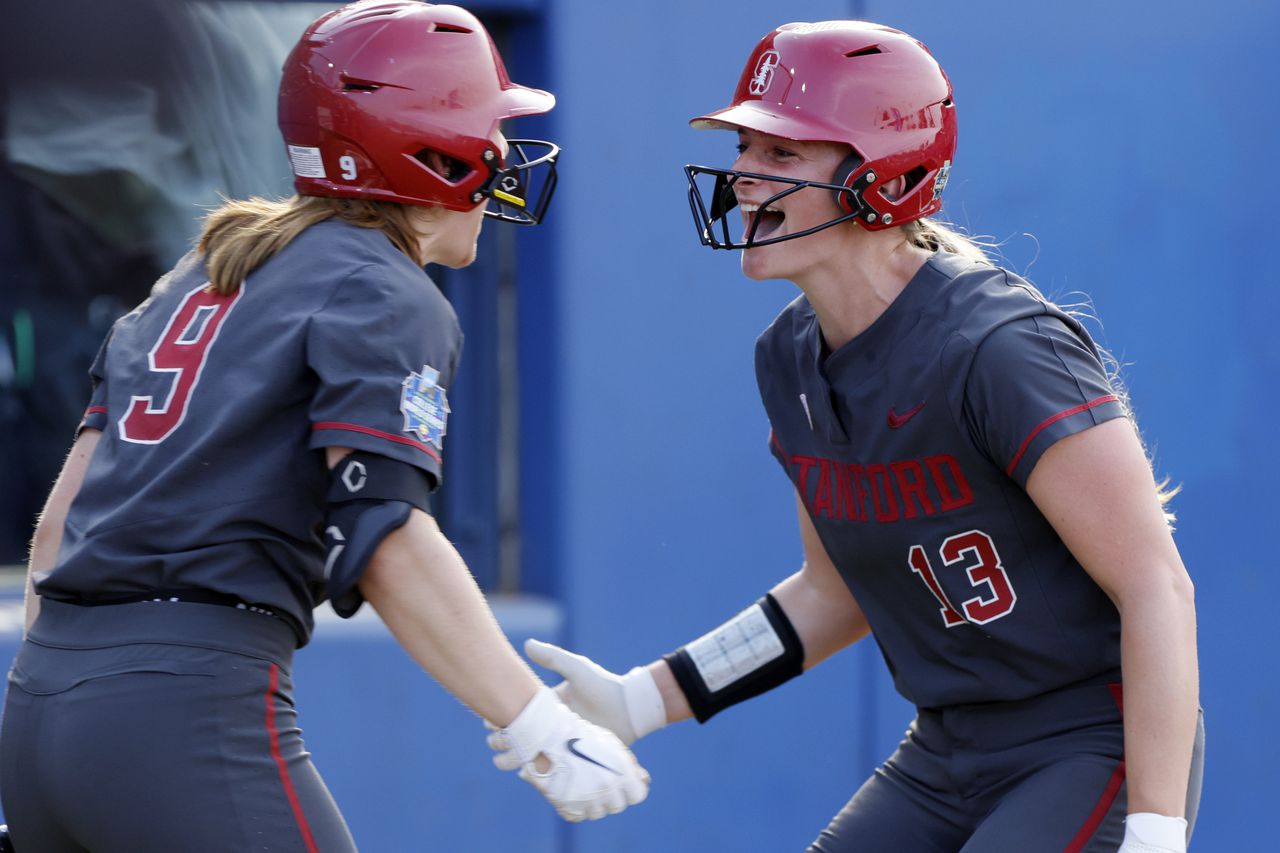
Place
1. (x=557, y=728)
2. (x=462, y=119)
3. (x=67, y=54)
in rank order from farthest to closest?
(x=67, y=54) → (x=462, y=119) → (x=557, y=728)

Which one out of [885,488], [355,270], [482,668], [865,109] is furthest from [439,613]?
[865,109]

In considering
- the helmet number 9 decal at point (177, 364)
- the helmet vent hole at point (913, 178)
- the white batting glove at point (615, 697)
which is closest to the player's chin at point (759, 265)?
the helmet vent hole at point (913, 178)

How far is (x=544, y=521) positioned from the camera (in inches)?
187

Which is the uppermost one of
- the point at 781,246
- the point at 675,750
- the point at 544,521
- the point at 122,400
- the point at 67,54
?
the point at 781,246

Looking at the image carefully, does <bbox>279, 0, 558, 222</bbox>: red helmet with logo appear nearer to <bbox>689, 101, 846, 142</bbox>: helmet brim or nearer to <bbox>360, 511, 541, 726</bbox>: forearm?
<bbox>689, 101, 846, 142</bbox>: helmet brim

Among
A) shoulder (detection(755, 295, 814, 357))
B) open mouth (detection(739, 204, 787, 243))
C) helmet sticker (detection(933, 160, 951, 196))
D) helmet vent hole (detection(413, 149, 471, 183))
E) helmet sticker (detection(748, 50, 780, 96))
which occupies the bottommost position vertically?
shoulder (detection(755, 295, 814, 357))

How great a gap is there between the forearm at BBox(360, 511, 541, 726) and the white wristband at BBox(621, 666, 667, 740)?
823 mm

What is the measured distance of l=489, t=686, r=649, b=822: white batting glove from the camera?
247 centimetres

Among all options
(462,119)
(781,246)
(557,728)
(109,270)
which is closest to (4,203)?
(109,270)

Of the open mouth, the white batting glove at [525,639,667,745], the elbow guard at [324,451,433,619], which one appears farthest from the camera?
the white batting glove at [525,639,667,745]

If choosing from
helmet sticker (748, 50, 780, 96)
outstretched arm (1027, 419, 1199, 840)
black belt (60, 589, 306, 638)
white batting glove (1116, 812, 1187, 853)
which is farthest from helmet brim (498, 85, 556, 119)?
white batting glove (1116, 812, 1187, 853)

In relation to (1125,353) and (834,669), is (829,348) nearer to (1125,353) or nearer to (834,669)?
(834,669)

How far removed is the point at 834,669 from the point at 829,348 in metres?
Answer: 2.03

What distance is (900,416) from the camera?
277 centimetres
